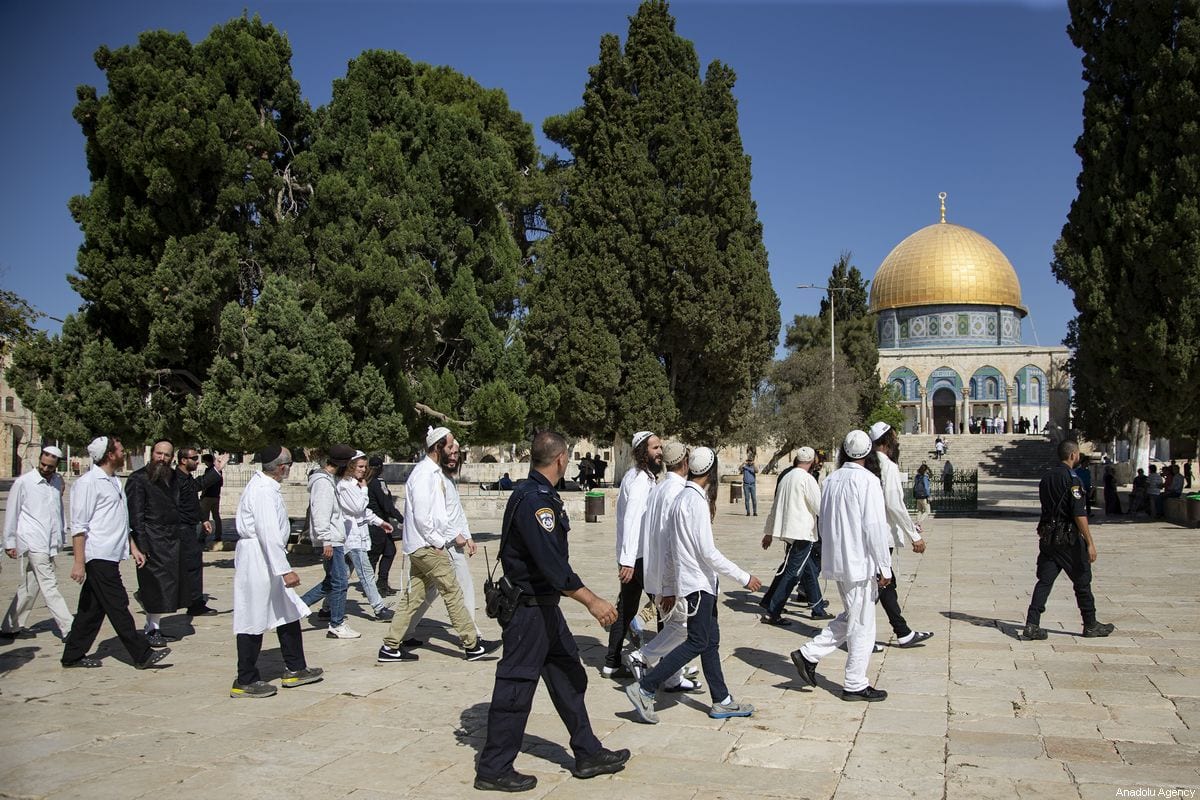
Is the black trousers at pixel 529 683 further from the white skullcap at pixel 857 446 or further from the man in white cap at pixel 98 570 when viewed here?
the man in white cap at pixel 98 570

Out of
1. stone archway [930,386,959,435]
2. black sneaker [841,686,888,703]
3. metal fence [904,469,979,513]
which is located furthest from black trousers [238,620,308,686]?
stone archway [930,386,959,435]

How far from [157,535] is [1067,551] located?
26.0 feet

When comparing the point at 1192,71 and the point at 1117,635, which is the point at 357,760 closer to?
the point at 1117,635

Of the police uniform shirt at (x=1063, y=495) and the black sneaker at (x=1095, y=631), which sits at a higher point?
the police uniform shirt at (x=1063, y=495)

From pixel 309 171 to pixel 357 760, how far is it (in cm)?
1221

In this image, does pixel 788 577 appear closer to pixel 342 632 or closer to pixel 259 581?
pixel 342 632

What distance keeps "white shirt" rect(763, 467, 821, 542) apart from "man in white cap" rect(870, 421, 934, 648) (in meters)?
1.04

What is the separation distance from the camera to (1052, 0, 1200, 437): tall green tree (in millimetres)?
19188

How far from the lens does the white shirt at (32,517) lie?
7.82 metres

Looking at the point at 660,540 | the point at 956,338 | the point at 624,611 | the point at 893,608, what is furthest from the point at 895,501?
the point at 956,338

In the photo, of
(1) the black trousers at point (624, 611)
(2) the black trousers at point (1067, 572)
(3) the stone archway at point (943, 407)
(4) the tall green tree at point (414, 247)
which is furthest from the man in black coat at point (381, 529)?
(3) the stone archway at point (943, 407)

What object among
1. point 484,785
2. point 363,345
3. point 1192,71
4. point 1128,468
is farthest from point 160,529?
point 1128,468

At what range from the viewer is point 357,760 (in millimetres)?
5090

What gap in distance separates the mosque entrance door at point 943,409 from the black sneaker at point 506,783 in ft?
234
